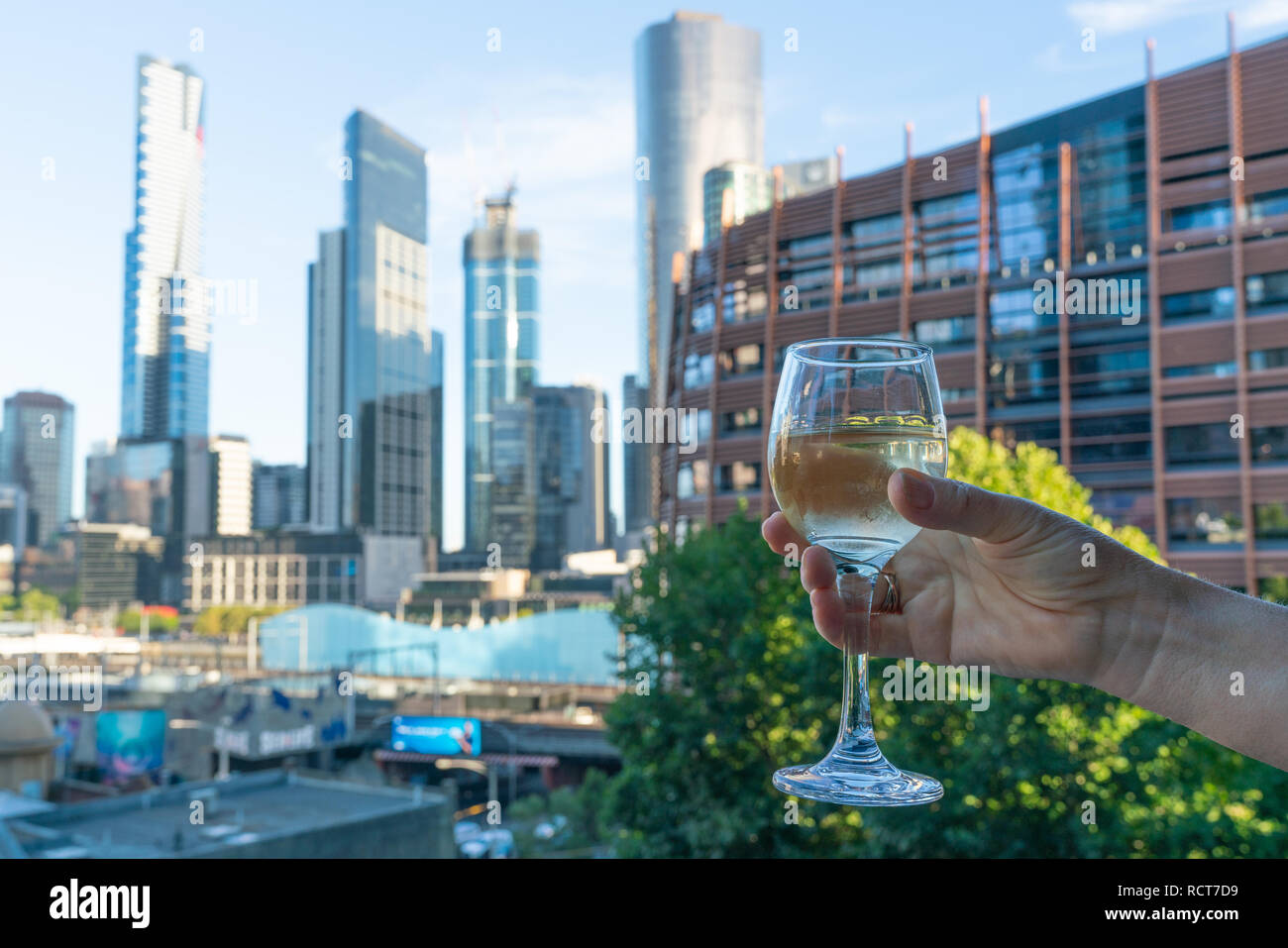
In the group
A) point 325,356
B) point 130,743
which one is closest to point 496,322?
point 325,356

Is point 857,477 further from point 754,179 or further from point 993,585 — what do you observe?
point 754,179

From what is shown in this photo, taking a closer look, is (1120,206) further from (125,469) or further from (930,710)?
(125,469)

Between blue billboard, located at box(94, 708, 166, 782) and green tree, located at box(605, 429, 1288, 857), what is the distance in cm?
3344

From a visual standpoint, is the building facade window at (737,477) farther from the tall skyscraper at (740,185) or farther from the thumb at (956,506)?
the tall skyscraper at (740,185)

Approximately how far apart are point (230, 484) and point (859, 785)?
120 meters

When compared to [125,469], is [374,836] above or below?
below

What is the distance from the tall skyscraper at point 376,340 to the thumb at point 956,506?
367 ft

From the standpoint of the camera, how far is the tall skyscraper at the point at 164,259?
11300 centimetres

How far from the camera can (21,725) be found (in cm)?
2314

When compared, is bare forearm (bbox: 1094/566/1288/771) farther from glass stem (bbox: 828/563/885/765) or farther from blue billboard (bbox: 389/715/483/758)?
blue billboard (bbox: 389/715/483/758)

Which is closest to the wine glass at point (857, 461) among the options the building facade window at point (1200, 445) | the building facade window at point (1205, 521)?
the building facade window at point (1205, 521)

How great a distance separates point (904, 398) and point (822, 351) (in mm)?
117

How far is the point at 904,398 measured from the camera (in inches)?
49.1
